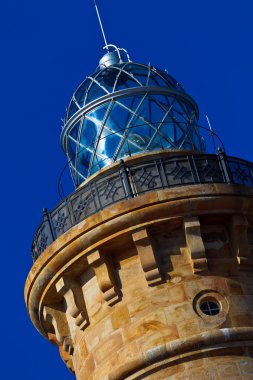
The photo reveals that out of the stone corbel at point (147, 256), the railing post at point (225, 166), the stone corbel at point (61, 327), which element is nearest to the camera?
the stone corbel at point (147, 256)

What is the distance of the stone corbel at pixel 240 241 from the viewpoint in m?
23.4

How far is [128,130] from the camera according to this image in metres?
25.7

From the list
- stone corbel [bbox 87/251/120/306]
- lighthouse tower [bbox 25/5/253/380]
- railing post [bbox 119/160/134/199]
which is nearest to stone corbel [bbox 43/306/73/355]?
lighthouse tower [bbox 25/5/253/380]

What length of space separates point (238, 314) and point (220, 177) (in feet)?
6.56

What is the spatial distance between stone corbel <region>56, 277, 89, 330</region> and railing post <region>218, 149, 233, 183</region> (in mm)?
2501

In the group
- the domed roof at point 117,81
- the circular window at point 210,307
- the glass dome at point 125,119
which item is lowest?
the circular window at point 210,307

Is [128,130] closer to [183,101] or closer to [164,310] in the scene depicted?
[183,101]

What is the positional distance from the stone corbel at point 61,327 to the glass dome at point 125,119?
2335mm

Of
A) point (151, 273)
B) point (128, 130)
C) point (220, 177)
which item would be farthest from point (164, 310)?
point (128, 130)

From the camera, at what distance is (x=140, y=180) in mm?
23609

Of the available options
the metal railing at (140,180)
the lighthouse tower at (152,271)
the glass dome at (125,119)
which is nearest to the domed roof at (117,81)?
the glass dome at (125,119)

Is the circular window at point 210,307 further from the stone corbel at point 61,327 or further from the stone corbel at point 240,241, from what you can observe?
the stone corbel at point 61,327

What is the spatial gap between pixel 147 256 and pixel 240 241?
1307 mm

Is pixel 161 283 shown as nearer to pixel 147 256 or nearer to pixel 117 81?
pixel 147 256
